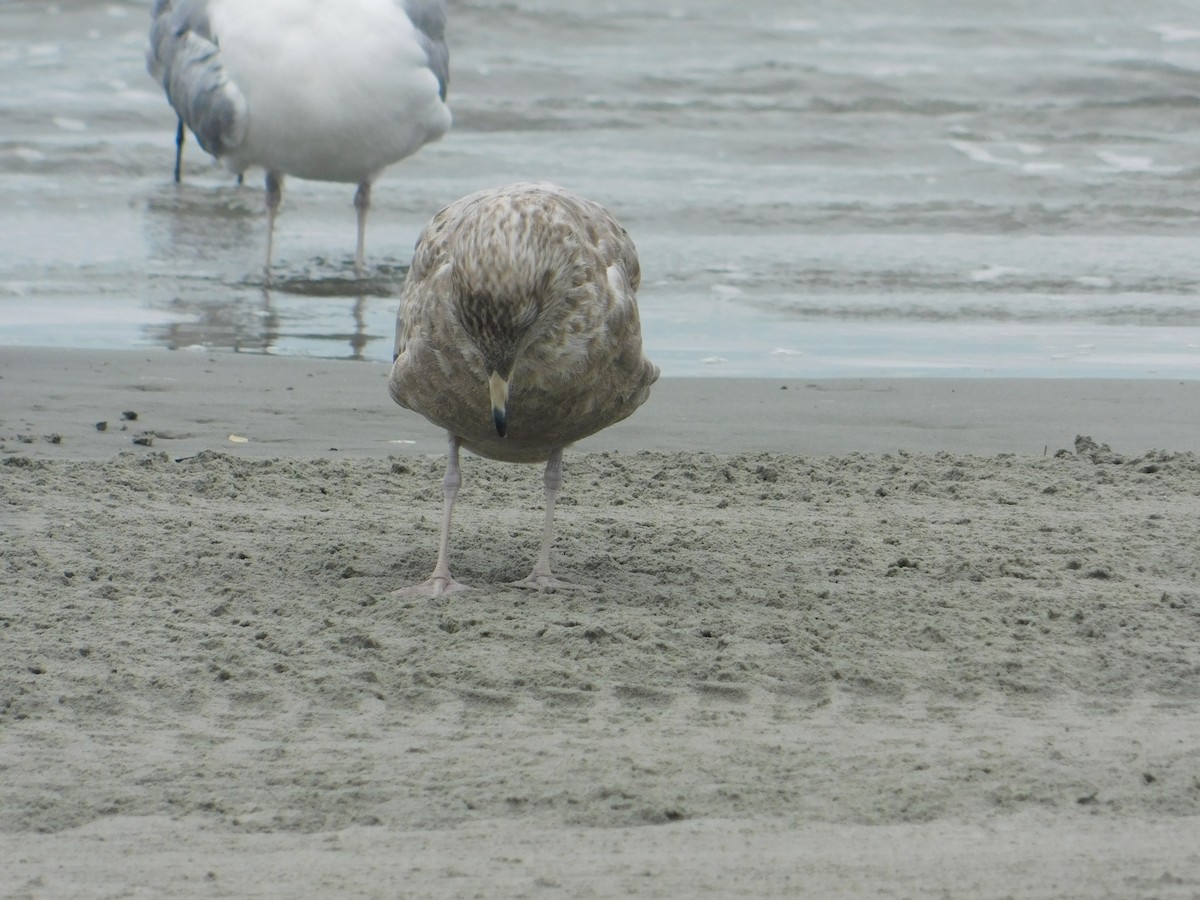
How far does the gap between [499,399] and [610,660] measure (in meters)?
0.77

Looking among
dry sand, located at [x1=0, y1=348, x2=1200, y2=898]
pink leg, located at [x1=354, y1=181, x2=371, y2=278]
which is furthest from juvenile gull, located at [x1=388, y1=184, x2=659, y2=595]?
pink leg, located at [x1=354, y1=181, x2=371, y2=278]

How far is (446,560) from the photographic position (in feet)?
16.6

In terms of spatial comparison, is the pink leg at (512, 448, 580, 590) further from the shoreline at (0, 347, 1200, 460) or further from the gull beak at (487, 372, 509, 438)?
the shoreline at (0, 347, 1200, 460)

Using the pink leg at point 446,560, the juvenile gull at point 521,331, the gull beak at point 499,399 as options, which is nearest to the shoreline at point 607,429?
the pink leg at point 446,560

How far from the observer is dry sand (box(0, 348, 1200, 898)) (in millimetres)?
3217

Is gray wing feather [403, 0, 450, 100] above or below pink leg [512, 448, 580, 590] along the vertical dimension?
above

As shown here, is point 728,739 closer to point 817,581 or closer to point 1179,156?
point 817,581

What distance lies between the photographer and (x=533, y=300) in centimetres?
459

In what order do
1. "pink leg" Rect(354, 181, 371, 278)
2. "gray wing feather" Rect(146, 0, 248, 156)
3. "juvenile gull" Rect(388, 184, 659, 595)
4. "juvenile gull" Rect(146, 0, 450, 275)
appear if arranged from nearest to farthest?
"juvenile gull" Rect(388, 184, 659, 595), "juvenile gull" Rect(146, 0, 450, 275), "pink leg" Rect(354, 181, 371, 278), "gray wing feather" Rect(146, 0, 248, 156)

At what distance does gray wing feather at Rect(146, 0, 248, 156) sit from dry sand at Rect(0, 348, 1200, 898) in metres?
4.68

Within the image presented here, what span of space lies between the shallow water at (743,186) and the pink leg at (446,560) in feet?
10.00

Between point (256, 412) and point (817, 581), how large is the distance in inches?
120

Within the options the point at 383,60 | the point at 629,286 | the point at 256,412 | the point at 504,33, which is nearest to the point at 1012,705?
the point at 629,286

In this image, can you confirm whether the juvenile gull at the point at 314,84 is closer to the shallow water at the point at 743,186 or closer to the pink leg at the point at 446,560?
the shallow water at the point at 743,186
